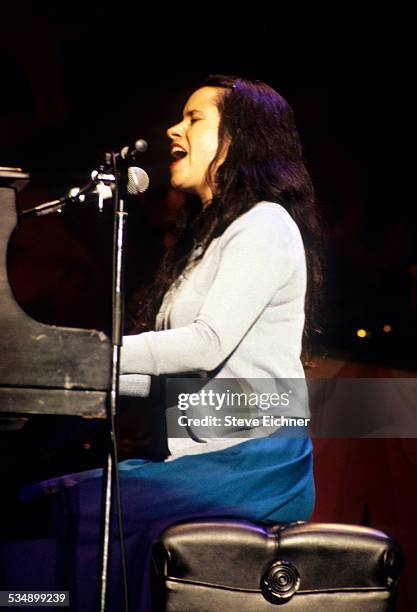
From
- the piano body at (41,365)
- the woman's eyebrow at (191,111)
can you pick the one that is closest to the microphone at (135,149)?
the piano body at (41,365)

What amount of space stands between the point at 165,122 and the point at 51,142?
2.26 ft

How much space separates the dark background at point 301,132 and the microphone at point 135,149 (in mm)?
1878

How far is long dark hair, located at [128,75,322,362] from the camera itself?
214 centimetres

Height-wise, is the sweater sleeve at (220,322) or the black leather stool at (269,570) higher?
the sweater sleeve at (220,322)

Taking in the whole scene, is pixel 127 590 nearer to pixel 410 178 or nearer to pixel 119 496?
pixel 119 496

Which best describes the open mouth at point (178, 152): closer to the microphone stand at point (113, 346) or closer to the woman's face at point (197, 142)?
the woman's face at point (197, 142)

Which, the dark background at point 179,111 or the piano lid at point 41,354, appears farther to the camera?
the dark background at point 179,111

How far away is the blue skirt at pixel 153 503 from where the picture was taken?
70.1 inches

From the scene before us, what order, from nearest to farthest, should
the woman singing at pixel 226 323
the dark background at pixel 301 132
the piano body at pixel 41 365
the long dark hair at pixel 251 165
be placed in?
1. the piano body at pixel 41 365
2. the woman singing at pixel 226 323
3. the long dark hair at pixel 251 165
4. the dark background at pixel 301 132

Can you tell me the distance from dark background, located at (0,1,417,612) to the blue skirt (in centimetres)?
128

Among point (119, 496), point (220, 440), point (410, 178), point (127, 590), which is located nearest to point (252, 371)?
point (220, 440)

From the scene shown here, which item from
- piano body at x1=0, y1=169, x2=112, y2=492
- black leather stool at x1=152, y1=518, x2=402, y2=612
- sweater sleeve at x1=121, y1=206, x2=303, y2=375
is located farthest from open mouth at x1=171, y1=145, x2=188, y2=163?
black leather stool at x1=152, y1=518, x2=402, y2=612

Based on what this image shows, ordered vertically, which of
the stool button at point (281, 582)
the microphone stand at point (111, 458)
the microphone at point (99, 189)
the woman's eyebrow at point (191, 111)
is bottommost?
the stool button at point (281, 582)

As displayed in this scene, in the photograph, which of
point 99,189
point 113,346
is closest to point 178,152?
point 99,189
